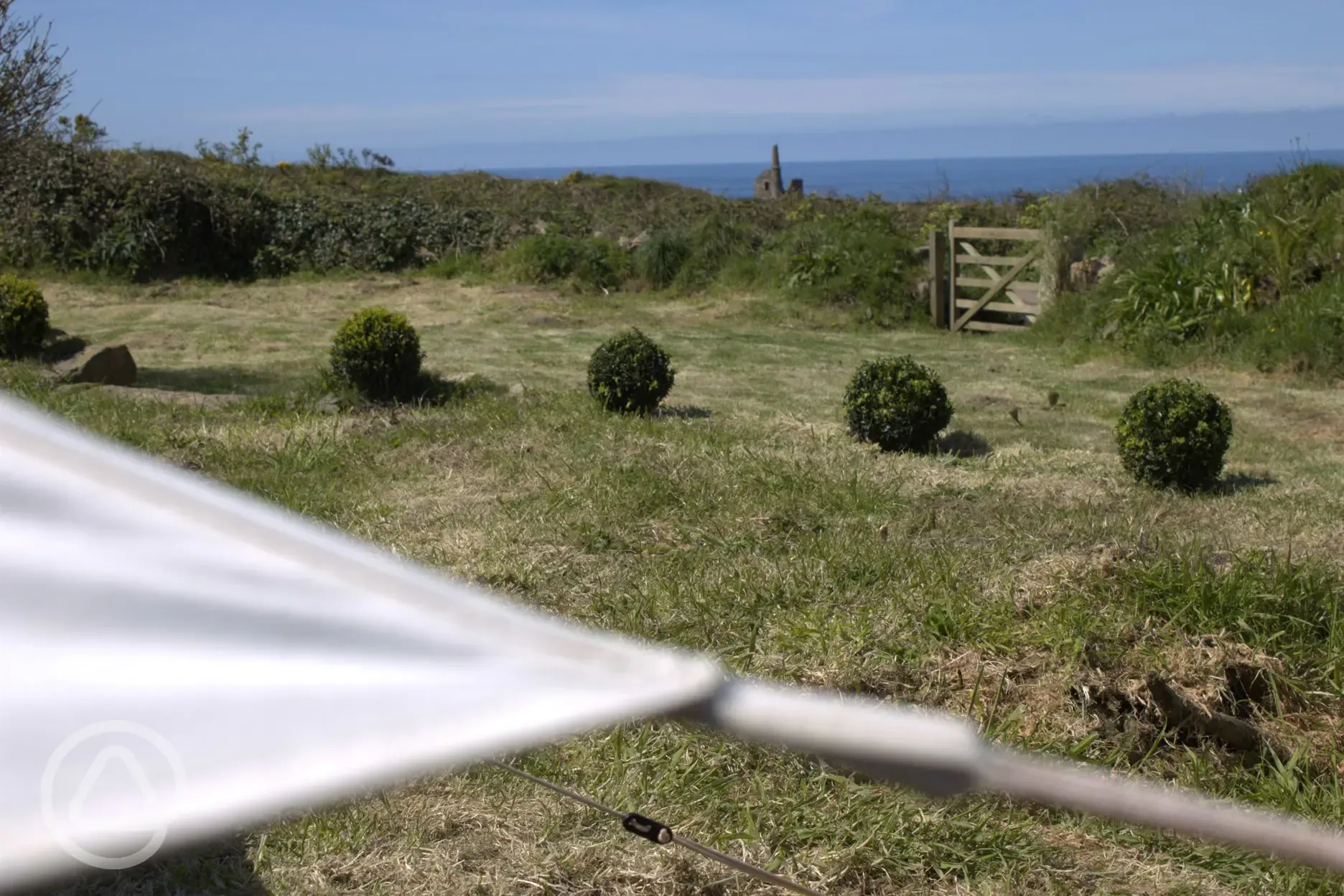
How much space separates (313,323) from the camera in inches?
612

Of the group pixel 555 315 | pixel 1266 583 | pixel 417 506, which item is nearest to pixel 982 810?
pixel 1266 583

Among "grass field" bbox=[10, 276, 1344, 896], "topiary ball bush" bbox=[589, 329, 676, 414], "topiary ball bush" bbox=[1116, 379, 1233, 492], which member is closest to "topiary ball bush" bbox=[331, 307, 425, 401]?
"grass field" bbox=[10, 276, 1344, 896]

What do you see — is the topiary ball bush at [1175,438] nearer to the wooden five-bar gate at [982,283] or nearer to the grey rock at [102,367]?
the grey rock at [102,367]

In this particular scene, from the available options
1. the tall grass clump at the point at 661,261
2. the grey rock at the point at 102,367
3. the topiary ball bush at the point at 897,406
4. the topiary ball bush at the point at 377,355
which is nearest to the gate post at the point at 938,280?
the tall grass clump at the point at 661,261

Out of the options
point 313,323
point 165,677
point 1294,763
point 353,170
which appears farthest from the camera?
point 353,170

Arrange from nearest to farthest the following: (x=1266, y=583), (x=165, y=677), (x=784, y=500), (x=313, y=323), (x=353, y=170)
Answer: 1. (x=165, y=677)
2. (x=1266, y=583)
3. (x=784, y=500)
4. (x=313, y=323)
5. (x=353, y=170)

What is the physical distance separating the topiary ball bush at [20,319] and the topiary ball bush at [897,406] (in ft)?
26.7

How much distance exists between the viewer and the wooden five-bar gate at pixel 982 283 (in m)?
16.1

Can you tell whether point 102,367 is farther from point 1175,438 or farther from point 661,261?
point 661,261

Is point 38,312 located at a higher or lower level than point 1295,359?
higher

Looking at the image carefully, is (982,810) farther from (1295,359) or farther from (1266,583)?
(1295,359)

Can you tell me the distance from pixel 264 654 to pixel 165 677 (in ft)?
0.39

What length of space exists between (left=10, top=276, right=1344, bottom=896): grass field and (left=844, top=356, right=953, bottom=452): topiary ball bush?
0.28 meters

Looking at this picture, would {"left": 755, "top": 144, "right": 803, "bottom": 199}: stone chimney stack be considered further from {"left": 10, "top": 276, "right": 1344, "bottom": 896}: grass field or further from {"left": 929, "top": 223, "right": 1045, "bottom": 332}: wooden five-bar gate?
{"left": 10, "top": 276, "right": 1344, "bottom": 896}: grass field
